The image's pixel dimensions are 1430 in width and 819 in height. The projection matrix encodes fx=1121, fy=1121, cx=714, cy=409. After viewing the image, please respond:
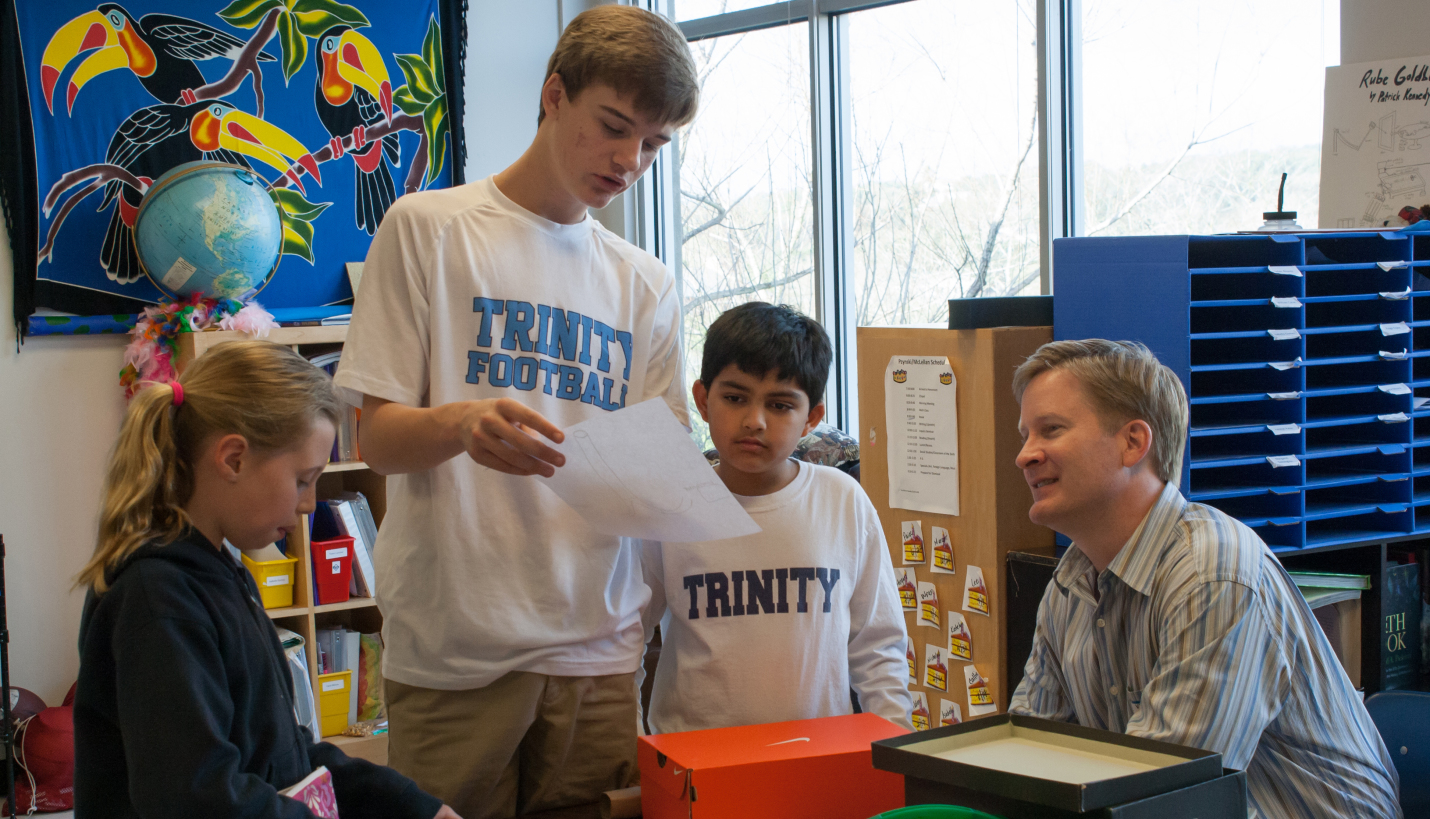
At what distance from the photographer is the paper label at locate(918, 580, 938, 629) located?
2.51m

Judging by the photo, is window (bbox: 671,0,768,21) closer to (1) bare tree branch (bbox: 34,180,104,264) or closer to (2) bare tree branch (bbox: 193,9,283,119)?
(2) bare tree branch (bbox: 193,9,283,119)

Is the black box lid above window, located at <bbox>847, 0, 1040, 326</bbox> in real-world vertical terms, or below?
below

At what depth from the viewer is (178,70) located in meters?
3.82

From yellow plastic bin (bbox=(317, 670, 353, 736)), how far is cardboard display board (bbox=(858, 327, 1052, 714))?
7.02 ft

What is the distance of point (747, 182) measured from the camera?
14.0 ft

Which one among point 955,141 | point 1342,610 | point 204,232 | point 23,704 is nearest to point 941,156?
point 955,141

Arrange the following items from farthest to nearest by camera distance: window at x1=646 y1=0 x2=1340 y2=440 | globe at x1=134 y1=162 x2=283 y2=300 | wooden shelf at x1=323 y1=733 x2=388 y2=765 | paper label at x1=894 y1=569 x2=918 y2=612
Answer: wooden shelf at x1=323 y1=733 x2=388 y2=765 < globe at x1=134 y1=162 x2=283 y2=300 < window at x1=646 y1=0 x2=1340 y2=440 < paper label at x1=894 y1=569 x2=918 y2=612

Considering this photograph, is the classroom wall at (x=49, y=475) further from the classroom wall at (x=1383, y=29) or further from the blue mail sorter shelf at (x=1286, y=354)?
the classroom wall at (x=1383, y=29)

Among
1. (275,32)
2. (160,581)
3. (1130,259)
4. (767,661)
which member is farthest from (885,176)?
(160,581)

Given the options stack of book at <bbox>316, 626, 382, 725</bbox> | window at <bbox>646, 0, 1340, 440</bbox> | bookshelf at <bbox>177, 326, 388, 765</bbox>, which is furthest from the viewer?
stack of book at <bbox>316, 626, 382, 725</bbox>

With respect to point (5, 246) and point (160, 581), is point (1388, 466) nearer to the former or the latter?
point (160, 581)

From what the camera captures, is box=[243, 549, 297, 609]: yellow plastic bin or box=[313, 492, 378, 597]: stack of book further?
box=[313, 492, 378, 597]: stack of book

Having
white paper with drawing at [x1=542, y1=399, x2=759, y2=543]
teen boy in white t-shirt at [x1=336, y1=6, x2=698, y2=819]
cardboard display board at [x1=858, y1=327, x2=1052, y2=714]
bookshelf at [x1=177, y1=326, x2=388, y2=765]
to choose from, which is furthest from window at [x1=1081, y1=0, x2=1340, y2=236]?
bookshelf at [x1=177, y1=326, x2=388, y2=765]

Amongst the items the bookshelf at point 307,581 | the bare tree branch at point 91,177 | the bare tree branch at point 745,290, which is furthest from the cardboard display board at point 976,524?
the bare tree branch at point 91,177
